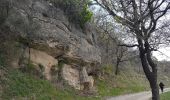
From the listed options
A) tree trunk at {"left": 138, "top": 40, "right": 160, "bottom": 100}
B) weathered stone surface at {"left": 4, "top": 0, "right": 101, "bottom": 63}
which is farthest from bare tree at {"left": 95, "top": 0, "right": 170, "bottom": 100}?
weathered stone surface at {"left": 4, "top": 0, "right": 101, "bottom": 63}

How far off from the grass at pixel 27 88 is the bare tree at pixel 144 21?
652 centimetres

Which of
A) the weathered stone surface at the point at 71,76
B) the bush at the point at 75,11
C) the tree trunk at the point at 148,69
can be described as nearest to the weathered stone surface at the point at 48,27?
the bush at the point at 75,11

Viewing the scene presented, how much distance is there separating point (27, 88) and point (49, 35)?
17.6 feet

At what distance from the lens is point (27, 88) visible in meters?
20.8

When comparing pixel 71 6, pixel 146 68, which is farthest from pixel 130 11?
pixel 71 6

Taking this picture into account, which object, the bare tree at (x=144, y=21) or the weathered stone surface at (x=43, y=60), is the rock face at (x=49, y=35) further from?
the bare tree at (x=144, y=21)

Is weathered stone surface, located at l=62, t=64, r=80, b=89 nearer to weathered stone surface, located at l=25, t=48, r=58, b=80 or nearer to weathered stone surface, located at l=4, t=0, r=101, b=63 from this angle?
weathered stone surface, located at l=4, t=0, r=101, b=63

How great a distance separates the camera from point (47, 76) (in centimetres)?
2492

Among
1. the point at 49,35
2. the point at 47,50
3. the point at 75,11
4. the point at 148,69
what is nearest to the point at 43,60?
the point at 47,50

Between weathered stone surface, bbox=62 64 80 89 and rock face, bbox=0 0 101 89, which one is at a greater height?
rock face, bbox=0 0 101 89

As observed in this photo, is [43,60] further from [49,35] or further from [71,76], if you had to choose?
[71,76]

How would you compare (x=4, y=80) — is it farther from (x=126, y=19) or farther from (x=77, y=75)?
(x=77, y=75)

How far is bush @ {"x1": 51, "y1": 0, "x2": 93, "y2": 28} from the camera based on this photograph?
28297mm

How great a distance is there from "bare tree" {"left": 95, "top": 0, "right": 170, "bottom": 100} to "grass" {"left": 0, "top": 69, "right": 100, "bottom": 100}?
6.52 m
